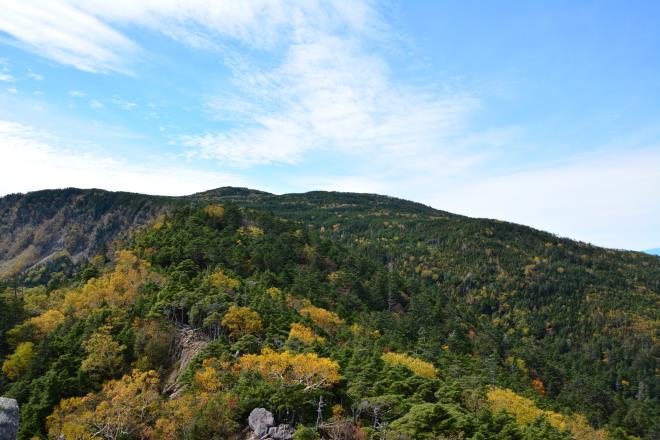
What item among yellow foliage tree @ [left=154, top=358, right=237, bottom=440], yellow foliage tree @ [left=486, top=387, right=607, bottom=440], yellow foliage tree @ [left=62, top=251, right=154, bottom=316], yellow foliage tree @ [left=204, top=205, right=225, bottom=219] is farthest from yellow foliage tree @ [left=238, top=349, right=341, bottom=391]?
yellow foliage tree @ [left=204, top=205, right=225, bottom=219]

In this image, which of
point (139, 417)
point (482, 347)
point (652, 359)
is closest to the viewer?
point (139, 417)

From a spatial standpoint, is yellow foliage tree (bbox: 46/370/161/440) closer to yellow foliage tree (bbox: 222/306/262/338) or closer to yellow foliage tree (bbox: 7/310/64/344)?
yellow foliage tree (bbox: 222/306/262/338)

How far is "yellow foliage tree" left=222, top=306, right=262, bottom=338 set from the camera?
64.2m

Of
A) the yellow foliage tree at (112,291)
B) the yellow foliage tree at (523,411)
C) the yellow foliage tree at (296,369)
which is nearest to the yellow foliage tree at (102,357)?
the yellow foliage tree at (112,291)

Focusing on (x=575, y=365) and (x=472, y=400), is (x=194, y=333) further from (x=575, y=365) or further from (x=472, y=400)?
(x=575, y=365)

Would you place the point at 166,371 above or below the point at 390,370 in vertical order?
below

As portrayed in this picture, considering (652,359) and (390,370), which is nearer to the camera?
(390,370)

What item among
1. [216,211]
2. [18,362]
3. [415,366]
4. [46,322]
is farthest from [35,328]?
[216,211]

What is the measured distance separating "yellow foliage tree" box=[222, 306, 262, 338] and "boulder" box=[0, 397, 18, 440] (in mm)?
32555

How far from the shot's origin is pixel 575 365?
176 meters

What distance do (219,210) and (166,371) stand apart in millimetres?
95113

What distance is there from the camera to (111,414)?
4853cm

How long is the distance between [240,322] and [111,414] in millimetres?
20278

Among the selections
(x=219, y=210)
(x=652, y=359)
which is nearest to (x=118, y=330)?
(x=219, y=210)
